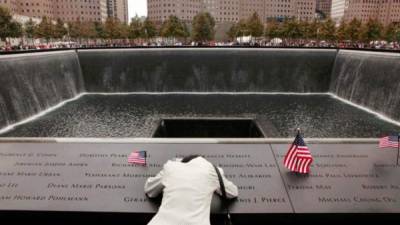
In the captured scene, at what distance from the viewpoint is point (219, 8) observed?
347 feet

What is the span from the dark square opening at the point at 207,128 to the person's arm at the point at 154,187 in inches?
286

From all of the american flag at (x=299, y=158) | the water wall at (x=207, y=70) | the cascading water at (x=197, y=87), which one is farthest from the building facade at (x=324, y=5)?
the american flag at (x=299, y=158)

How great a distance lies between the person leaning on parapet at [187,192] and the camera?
126 inches

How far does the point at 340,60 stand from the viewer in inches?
843

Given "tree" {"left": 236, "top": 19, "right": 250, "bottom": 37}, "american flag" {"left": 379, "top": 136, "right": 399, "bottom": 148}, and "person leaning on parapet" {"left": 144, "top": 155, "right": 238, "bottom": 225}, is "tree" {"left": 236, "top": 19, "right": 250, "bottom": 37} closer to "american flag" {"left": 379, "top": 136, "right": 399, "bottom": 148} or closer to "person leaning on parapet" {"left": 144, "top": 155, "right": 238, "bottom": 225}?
"american flag" {"left": 379, "top": 136, "right": 399, "bottom": 148}

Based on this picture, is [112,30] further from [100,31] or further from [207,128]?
[207,128]

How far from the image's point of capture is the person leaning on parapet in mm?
3193

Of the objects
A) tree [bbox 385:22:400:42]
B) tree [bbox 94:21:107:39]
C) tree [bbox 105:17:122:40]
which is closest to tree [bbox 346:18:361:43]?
tree [bbox 385:22:400:42]

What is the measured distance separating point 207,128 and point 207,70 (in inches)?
460

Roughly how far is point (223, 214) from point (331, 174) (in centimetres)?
171

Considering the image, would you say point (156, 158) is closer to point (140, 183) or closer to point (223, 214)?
point (140, 183)

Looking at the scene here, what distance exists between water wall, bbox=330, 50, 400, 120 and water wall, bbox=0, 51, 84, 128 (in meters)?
15.8

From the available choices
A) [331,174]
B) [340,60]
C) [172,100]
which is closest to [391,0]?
[340,60]

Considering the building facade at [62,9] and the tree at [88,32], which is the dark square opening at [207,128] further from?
the building facade at [62,9]
